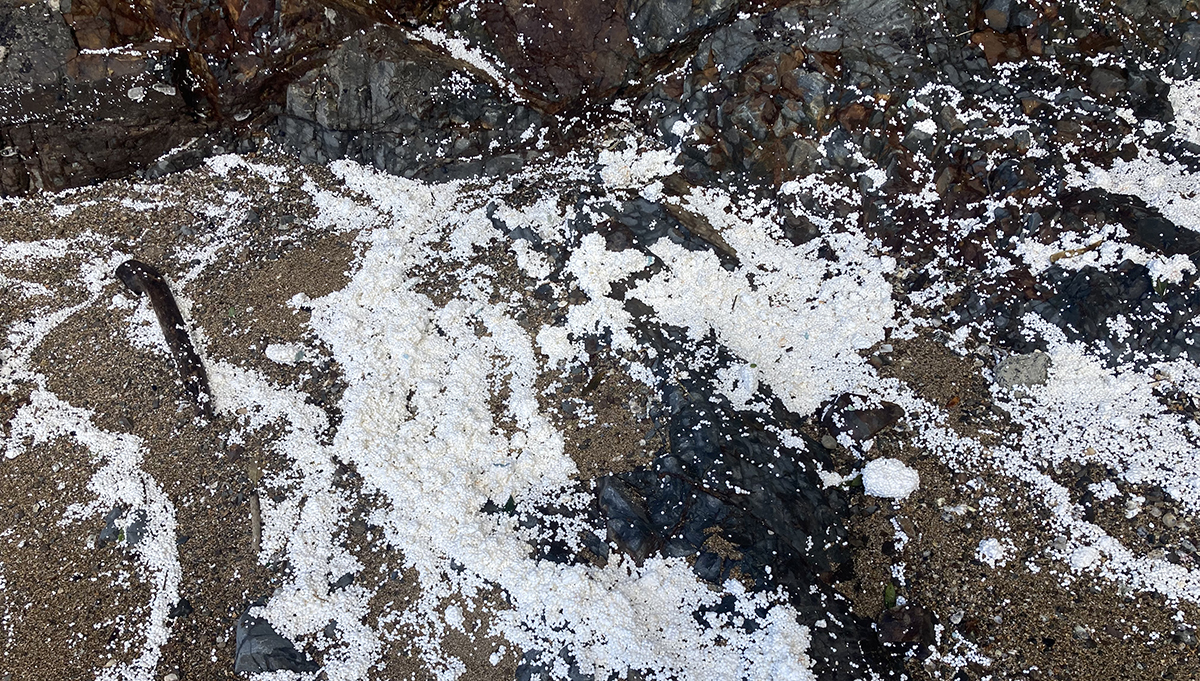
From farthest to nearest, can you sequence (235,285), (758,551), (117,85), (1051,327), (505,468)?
1. (117,85)
2. (235,285)
3. (1051,327)
4. (505,468)
5. (758,551)

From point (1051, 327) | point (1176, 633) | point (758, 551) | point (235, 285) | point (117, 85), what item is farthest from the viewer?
point (117, 85)

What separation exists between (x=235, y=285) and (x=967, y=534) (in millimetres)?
5566

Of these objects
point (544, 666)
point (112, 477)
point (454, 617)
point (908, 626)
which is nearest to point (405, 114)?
point (112, 477)

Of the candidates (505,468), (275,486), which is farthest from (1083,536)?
(275,486)

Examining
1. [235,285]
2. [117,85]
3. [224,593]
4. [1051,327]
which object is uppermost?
[1051,327]

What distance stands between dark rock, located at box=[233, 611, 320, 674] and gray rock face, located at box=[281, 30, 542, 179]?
4.17 meters

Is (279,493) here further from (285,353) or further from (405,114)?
(405,114)

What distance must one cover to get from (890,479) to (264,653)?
149 inches

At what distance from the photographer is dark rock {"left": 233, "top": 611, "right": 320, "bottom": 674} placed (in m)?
3.83

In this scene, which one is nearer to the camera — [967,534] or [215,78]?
[967,534]

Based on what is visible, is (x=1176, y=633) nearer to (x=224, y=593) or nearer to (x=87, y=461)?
(x=224, y=593)

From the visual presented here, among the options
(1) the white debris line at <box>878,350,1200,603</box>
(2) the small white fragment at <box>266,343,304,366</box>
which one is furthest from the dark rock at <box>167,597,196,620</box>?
(1) the white debris line at <box>878,350,1200,603</box>

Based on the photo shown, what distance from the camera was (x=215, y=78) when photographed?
661 cm

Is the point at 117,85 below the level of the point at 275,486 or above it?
above
